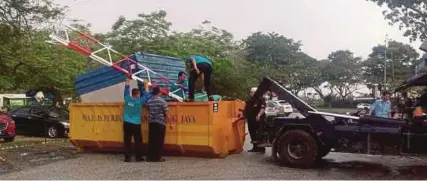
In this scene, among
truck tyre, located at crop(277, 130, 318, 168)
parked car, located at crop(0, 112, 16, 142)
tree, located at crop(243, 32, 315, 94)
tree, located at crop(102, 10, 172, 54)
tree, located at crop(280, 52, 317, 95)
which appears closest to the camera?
truck tyre, located at crop(277, 130, 318, 168)

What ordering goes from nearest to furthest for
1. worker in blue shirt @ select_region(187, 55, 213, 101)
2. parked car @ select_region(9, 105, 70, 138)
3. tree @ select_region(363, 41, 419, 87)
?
worker in blue shirt @ select_region(187, 55, 213, 101) < parked car @ select_region(9, 105, 70, 138) < tree @ select_region(363, 41, 419, 87)

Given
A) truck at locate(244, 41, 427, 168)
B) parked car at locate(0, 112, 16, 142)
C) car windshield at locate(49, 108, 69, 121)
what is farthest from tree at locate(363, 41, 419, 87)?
truck at locate(244, 41, 427, 168)

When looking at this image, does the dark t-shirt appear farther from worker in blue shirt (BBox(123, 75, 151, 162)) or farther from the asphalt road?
worker in blue shirt (BBox(123, 75, 151, 162))

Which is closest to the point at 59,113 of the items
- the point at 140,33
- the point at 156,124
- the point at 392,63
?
the point at 140,33

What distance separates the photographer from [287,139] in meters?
9.69

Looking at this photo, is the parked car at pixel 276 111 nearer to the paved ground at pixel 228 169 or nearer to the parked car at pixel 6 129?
the paved ground at pixel 228 169

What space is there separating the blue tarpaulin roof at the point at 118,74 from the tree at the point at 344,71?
5622cm

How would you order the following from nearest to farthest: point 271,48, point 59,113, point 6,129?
point 6,129
point 59,113
point 271,48

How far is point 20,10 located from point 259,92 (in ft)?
28.8

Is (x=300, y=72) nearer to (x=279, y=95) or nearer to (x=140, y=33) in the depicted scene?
(x=140, y=33)

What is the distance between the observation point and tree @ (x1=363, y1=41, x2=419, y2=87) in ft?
214

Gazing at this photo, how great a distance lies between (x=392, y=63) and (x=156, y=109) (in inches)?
2380

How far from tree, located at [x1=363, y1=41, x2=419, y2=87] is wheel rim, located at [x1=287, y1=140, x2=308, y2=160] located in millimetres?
57589

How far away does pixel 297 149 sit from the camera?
964cm
